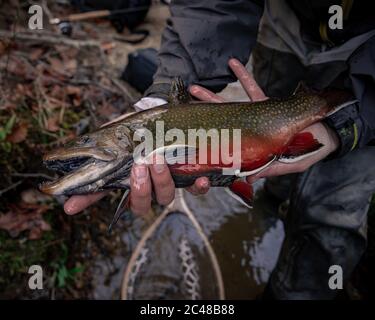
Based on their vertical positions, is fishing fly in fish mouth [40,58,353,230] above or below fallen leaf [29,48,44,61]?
above

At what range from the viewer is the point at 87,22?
595 cm

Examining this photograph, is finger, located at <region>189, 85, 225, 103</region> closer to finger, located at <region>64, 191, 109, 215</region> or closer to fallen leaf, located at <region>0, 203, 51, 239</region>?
finger, located at <region>64, 191, 109, 215</region>

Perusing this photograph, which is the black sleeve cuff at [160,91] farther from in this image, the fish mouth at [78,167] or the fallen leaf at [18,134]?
the fallen leaf at [18,134]

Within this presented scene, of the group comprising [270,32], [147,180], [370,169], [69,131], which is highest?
[270,32]

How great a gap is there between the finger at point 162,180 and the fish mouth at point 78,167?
209mm

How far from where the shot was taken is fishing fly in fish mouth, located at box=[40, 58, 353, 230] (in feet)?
6.69

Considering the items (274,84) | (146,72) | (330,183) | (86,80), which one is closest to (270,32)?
(274,84)

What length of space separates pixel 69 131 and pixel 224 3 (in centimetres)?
190

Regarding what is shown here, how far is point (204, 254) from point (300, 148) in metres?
1.69

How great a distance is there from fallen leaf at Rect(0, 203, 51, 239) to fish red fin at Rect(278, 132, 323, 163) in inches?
77.4

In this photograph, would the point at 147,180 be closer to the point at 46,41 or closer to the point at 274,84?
the point at 274,84

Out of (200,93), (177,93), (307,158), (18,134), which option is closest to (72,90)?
(18,134)

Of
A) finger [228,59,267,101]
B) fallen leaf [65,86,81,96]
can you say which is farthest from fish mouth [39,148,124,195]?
fallen leaf [65,86,81,96]

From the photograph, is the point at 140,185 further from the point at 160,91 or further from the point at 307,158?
the point at 307,158
